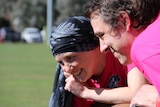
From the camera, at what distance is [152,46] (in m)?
2.25

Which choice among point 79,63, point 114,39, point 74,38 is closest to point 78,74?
point 79,63

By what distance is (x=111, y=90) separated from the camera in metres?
3.06

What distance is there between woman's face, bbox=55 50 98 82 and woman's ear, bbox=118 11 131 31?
1.88 feet

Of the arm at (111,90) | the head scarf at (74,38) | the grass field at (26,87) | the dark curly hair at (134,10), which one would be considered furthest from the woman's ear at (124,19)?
the grass field at (26,87)

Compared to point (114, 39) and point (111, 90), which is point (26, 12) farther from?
point (114, 39)

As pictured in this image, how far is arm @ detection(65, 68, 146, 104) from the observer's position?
2926 mm

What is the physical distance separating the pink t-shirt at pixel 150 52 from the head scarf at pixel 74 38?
0.80 m

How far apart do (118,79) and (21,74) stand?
13.9 m

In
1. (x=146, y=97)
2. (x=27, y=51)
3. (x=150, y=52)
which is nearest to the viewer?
(x=150, y=52)

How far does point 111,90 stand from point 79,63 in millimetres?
258

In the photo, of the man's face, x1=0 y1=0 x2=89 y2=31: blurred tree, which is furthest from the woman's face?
x1=0 y1=0 x2=89 y2=31: blurred tree

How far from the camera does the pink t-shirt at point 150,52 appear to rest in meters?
2.24

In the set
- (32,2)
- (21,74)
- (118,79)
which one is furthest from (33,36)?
(118,79)

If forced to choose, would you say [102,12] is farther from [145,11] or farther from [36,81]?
[36,81]
